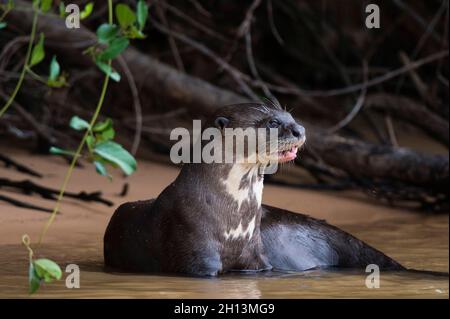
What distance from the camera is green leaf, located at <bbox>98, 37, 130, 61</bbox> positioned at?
10.5ft

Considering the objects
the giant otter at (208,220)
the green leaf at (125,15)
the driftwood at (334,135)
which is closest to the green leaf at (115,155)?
the green leaf at (125,15)

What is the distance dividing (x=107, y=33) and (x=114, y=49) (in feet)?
0.22

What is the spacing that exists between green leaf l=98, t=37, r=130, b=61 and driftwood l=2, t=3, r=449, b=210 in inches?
150

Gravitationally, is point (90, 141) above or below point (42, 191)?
below

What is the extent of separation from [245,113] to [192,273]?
75 cm

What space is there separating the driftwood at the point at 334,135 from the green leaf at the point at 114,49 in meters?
3.81

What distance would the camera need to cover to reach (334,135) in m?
7.38

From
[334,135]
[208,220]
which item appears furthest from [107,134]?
[334,135]

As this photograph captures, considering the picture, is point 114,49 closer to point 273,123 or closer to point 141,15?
point 141,15

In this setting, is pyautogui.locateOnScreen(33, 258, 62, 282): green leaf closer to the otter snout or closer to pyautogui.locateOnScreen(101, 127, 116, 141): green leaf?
pyautogui.locateOnScreen(101, 127, 116, 141): green leaf

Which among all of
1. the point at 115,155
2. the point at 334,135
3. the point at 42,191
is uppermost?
the point at 334,135

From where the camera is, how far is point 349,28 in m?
10.7
